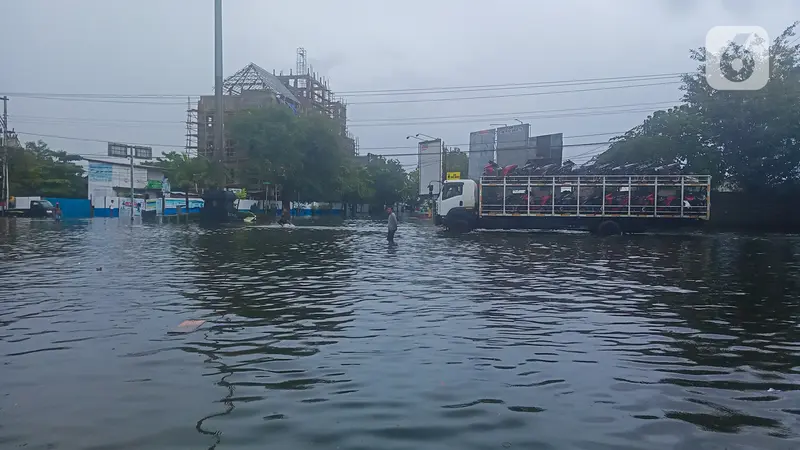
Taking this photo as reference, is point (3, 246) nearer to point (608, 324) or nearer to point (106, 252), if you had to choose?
point (106, 252)

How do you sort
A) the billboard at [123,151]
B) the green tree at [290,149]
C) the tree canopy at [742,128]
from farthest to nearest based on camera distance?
the billboard at [123,151] → the green tree at [290,149] → the tree canopy at [742,128]

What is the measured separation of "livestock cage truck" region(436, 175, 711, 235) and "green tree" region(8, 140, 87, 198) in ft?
149

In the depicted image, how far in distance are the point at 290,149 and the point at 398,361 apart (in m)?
52.0

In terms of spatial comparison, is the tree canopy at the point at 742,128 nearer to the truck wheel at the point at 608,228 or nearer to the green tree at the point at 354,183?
the truck wheel at the point at 608,228

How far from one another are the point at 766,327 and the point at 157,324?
25.5 ft

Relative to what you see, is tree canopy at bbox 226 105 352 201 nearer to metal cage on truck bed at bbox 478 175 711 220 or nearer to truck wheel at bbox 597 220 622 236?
metal cage on truck bed at bbox 478 175 711 220

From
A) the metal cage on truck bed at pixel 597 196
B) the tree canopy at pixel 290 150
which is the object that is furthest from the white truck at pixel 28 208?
the metal cage on truck bed at pixel 597 196

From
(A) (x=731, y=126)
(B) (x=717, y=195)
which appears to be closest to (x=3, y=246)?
(A) (x=731, y=126)

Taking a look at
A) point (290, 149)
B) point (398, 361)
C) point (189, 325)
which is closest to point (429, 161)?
point (290, 149)

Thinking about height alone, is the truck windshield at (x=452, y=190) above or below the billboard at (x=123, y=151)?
below

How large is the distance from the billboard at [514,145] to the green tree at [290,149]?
711 inches

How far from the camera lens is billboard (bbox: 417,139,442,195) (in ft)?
169

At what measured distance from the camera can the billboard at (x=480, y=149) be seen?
5000 centimetres

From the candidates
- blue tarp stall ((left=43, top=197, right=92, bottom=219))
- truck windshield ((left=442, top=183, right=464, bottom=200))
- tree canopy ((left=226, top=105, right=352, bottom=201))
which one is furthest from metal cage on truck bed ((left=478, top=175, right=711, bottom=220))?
blue tarp stall ((left=43, top=197, right=92, bottom=219))
